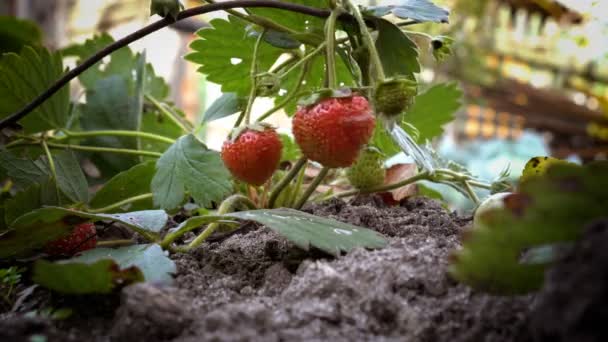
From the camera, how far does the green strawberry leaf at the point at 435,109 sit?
105 cm

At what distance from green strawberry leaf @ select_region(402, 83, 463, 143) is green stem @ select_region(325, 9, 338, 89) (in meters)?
0.44

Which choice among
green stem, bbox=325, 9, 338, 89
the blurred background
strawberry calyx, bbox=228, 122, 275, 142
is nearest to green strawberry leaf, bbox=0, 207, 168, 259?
strawberry calyx, bbox=228, 122, 275, 142

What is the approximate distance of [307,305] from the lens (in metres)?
0.47

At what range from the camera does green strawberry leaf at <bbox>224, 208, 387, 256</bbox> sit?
55cm

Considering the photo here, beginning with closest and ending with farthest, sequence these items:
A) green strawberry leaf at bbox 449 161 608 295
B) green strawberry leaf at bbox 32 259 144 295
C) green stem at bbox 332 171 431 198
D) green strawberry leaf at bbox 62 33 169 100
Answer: green strawberry leaf at bbox 449 161 608 295 → green strawberry leaf at bbox 32 259 144 295 → green stem at bbox 332 171 431 198 → green strawberry leaf at bbox 62 33 169 100

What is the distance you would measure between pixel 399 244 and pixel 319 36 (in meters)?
0.25

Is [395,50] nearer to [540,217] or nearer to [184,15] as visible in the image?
[184,15]

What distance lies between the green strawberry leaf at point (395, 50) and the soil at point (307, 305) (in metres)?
0.19

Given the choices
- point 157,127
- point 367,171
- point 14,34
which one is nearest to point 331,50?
point 367,171

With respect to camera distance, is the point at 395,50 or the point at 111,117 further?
the point at 111,117

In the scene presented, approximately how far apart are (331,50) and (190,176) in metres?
0.24

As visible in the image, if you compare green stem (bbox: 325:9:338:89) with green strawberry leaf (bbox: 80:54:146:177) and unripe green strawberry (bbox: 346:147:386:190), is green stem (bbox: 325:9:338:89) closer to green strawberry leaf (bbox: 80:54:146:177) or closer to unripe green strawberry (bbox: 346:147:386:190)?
unripe green strawberry (bbox: 346:147:386:190)

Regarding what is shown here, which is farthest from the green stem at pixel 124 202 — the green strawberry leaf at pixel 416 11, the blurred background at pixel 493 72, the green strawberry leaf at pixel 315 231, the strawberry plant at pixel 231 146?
the blurred background at pixel 493 72

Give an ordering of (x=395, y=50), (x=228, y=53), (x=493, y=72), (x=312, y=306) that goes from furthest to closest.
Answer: (x=493, y=72) < (x=228, y=53) < (x=395, y=50) < (x=312, y=306)
